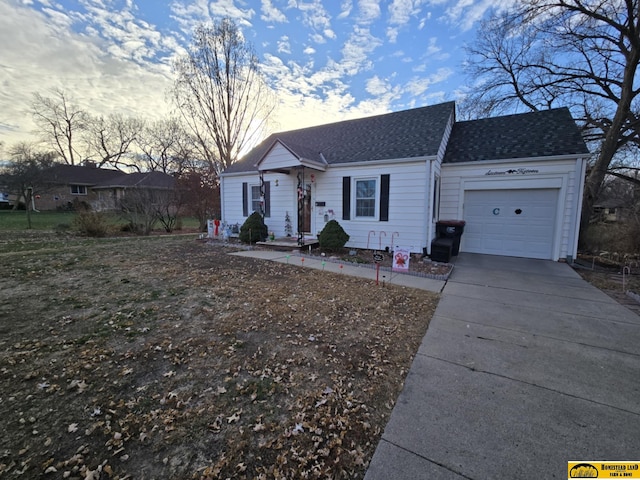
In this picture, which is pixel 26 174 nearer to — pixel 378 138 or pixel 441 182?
pixel 378 138

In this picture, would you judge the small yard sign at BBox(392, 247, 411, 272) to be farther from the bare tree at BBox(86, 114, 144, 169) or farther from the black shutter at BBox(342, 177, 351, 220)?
the bare tree at BBox(86, 114, 144, 169)

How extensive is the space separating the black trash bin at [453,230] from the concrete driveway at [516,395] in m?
4.29

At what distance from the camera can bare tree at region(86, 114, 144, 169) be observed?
32188 mm

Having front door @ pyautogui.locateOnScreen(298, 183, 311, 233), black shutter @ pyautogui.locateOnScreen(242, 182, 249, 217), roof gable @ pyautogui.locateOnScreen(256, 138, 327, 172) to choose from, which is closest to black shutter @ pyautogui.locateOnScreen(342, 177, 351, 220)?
roof gable @ pyautogui.locateOnScreen(256, 138, 327, 172)

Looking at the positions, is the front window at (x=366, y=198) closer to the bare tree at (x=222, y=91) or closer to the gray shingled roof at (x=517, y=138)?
the gray shingled roof at (x=517, y=138)

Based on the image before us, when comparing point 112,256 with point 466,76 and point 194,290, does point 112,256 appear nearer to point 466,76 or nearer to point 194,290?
point 194,290

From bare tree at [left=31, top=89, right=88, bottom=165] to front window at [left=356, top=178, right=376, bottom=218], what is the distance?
3653 centimetres

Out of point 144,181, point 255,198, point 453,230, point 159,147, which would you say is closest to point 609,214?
point 453,230

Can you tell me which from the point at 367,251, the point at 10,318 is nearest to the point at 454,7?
the point at 367,251

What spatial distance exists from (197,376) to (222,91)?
18073 millimetres

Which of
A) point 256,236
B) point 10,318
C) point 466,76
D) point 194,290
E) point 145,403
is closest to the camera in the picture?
point 145,403

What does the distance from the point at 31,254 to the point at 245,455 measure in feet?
31.7

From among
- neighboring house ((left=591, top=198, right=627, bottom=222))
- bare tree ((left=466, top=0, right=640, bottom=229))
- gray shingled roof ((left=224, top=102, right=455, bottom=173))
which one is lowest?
neighboring house ((left=591, top=198, right=627, bottom=222))

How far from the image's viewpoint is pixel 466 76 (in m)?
12.9
